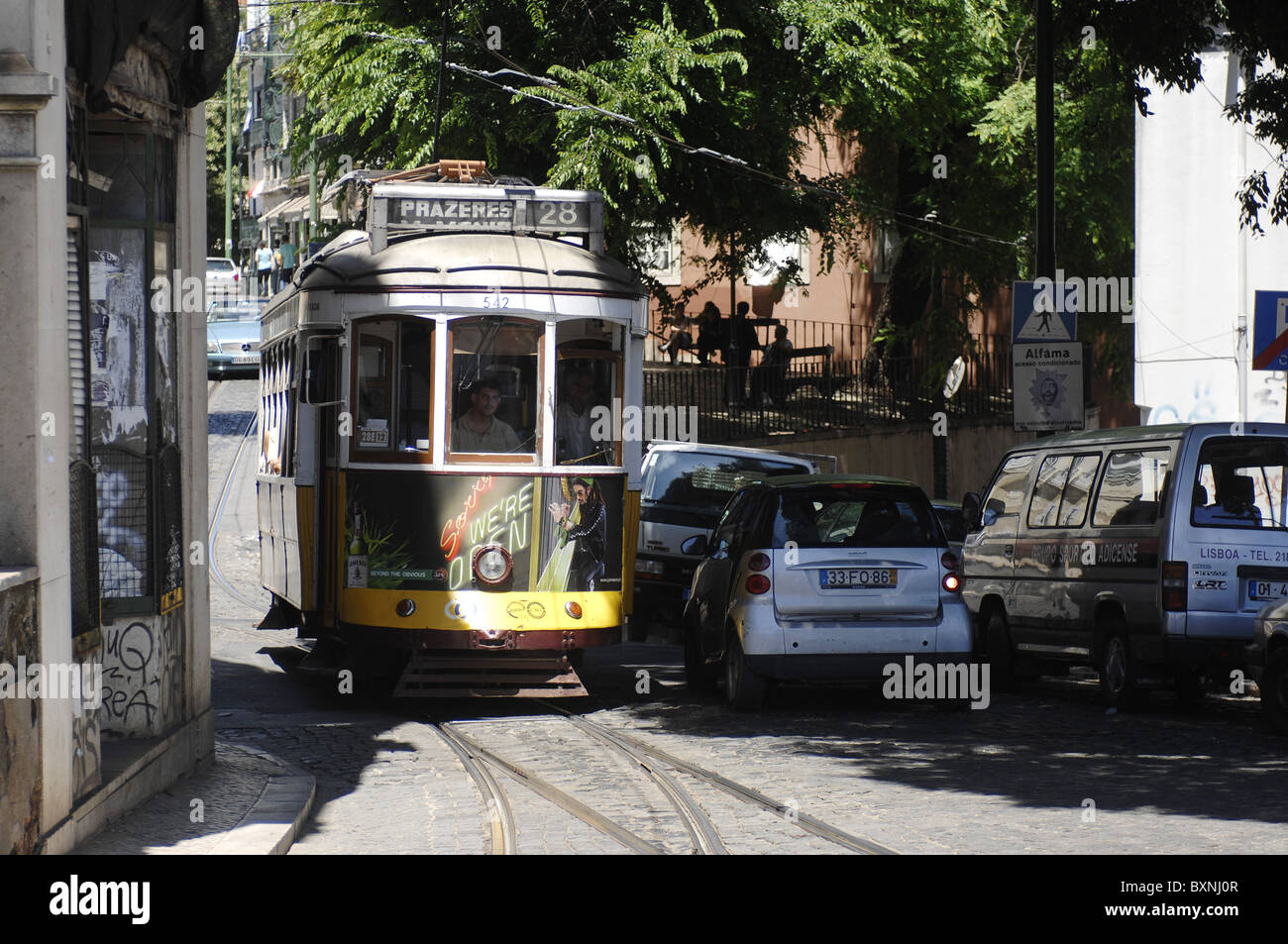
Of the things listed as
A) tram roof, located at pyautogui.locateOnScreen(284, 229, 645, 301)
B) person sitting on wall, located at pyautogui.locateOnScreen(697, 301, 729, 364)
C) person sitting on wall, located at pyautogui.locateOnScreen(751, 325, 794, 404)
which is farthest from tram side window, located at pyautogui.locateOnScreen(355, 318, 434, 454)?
person sitting on wall, located at pyautogui.locateOnScreen(697, 301, 729, 364)

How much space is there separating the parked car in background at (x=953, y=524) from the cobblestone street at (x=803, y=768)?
2411 millimetres

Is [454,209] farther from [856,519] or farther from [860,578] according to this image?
[860,578]

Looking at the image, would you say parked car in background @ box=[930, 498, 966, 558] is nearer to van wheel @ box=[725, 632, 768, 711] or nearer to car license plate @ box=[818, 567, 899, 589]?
car license plate @ box=[818, 567, 899, 589]

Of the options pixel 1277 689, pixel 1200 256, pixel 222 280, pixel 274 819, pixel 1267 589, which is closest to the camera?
pixel 274 819

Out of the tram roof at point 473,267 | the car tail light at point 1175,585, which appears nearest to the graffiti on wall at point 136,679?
the tram roof at point 473,267

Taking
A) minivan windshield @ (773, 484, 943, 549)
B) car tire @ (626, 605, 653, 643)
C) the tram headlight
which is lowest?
car tire @ (626, 605, 653, 643)

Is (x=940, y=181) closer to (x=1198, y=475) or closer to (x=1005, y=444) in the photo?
(x=1005, y=444)

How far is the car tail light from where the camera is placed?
12.4m

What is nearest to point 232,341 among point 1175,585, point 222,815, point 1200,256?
point 1200,256

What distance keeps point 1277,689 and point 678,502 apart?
26.2 ft

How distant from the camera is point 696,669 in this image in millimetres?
14289

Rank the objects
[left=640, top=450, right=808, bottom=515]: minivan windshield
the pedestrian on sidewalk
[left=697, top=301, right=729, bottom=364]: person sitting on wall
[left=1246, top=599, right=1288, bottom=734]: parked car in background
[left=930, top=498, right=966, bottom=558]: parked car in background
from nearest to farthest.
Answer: [left=1246, top=599, right=1288, bottom=734]: parked car in background < [left=930, top=498, right=966, bottom=558]: parked car in background < [left=640, top=450, right=808, bottom=515]: minivan windshield < [left=697, top=301, right=729, bottom=364]: person sitting on wall < the pedestrian on sidewalk

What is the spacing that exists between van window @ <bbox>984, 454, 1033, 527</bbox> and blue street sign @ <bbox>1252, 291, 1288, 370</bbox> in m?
2.01

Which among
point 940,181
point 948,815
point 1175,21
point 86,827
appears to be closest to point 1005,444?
point 940,181
